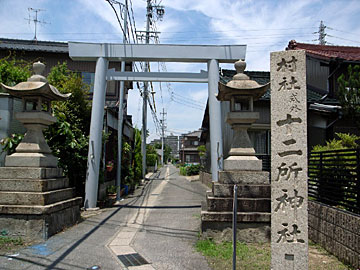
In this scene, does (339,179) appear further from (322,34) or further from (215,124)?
(322,34)

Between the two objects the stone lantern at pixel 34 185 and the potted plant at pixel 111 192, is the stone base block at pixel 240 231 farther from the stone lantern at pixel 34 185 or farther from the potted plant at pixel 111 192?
the potted plant at pixel 111 192

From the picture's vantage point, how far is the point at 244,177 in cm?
707

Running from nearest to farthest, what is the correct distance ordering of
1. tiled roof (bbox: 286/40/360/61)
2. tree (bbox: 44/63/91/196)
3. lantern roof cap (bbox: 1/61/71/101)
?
lantern roof cap (bbox: 1/61/71/101) < tree (bbox: 44/63/91/196) < tiled roof (bbox: 286/40/360/61)

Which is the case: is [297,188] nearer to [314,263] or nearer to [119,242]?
[314,263]

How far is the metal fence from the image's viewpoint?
557cm

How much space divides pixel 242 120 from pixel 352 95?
11.6 feet

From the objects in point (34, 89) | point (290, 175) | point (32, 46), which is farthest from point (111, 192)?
point (32, 46)

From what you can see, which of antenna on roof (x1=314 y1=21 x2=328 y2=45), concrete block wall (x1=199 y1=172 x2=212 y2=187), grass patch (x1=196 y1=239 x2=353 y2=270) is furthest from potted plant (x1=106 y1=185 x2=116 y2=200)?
antenna on roof (x1=314 y1=21 x2=328 y2=45)

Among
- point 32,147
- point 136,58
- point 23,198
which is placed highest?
point 136,58

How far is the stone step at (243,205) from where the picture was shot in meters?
6.72

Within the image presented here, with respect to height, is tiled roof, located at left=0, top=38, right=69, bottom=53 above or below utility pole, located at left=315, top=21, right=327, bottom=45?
below

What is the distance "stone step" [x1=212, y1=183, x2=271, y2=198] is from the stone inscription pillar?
111 inches

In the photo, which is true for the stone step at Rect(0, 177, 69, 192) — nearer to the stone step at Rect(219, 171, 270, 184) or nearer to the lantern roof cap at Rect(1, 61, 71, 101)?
the lantern roof cap at Rect(1, 61, 71, 101)

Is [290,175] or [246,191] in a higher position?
[290,175]
